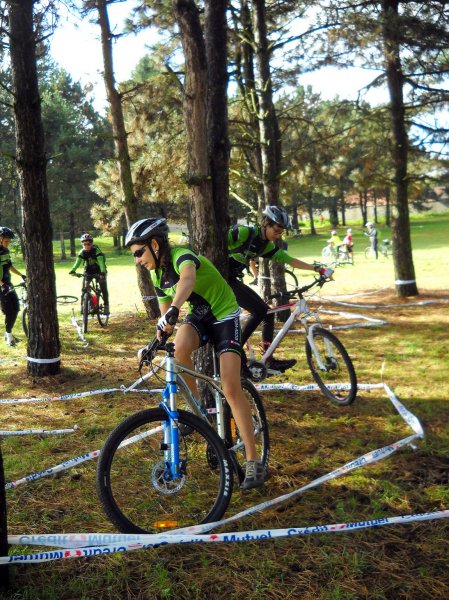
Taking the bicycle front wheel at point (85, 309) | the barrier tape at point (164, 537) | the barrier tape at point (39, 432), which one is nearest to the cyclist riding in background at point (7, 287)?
the bicycle front wheel at point (85, 309)

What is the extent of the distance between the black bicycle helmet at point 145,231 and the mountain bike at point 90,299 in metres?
8.77

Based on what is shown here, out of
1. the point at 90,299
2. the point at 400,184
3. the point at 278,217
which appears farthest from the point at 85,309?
the point at 400,184


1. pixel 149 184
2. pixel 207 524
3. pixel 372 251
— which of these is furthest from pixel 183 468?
pixel 372 251

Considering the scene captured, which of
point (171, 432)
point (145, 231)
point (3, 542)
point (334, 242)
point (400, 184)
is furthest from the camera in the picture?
point (334, 242)

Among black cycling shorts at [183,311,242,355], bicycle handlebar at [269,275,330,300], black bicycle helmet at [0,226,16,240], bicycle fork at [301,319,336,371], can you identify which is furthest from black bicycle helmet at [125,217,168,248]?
black bicycle helmet at [0,226,16,240]

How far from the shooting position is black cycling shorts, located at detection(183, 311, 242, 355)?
4477 millimetres

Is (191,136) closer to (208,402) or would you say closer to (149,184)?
(208,402)

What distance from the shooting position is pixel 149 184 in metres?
15.2

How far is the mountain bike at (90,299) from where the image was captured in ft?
42.1

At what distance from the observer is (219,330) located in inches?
179

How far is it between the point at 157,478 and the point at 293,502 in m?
1.13

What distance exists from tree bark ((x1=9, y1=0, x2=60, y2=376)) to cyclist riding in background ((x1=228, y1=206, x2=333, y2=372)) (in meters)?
3.22

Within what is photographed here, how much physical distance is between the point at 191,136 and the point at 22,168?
11.9 feet

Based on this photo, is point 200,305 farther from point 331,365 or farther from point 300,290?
point 331,365
